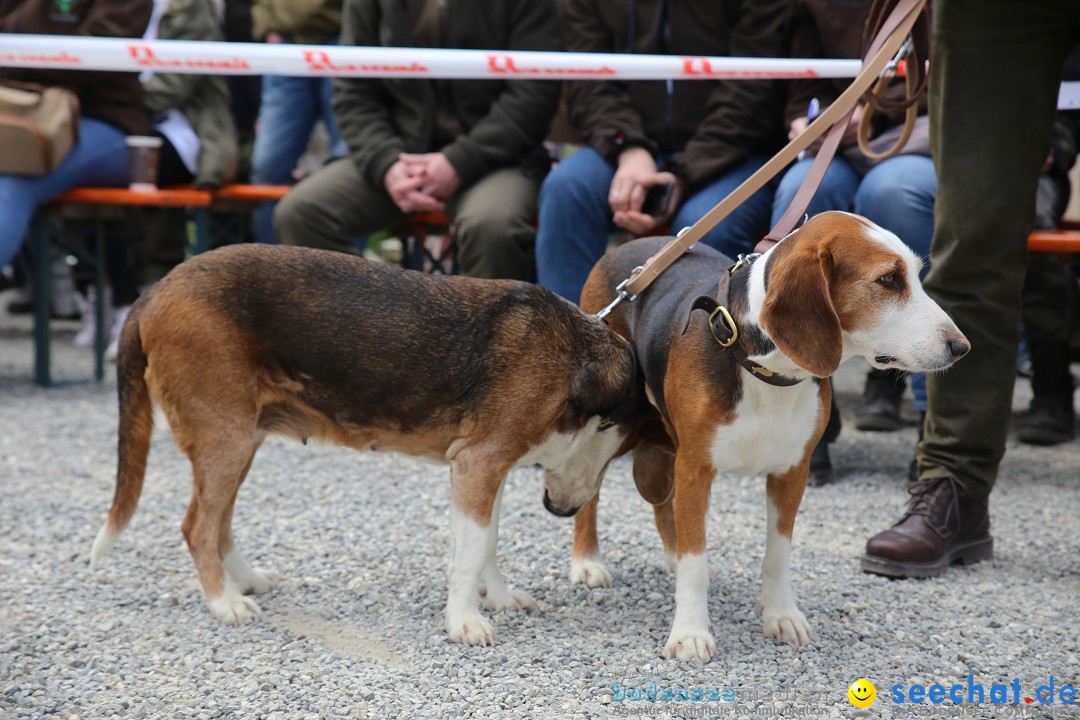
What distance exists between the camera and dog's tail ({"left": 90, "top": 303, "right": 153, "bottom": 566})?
3.14m

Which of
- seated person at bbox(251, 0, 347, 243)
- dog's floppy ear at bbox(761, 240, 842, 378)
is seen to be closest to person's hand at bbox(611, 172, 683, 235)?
dog's floppy ear at bbox(761, 240, 842, 378)

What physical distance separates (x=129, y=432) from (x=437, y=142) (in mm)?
3149

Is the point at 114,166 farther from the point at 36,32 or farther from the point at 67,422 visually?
the point at 67,422

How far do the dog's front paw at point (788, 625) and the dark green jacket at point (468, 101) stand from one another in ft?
10.2

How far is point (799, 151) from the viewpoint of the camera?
3.33 metres

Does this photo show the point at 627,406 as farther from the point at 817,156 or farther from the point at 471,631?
the point at 817,156

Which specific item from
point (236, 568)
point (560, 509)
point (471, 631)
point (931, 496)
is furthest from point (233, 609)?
point (931, 496)

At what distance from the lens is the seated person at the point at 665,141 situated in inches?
202

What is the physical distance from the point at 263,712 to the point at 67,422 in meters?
3.77

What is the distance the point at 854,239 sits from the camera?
2.66 meters

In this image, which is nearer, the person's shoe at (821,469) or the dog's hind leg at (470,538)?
the dog's hind leg at (470,538)

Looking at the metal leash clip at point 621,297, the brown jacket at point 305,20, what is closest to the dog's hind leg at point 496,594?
the metal leash clip at point 621,297

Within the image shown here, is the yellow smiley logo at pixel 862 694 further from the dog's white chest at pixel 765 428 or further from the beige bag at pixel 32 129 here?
the beige bag at pixel 32 129

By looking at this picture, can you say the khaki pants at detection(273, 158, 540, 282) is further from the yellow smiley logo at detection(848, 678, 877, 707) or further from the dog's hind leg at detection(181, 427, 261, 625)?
the yellow smiley logo at detection(848, 678, 877, 707)
